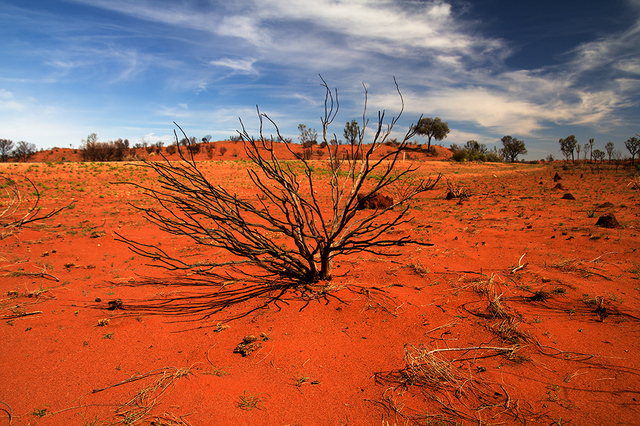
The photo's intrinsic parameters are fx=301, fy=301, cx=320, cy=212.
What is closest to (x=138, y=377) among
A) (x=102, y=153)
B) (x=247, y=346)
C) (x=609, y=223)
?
(x=247, y=346)

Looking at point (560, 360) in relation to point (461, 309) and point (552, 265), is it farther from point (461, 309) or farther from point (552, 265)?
point (552, 265)

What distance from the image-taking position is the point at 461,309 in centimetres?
336

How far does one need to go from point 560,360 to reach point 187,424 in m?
2.90

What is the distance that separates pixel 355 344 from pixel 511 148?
2829 inches

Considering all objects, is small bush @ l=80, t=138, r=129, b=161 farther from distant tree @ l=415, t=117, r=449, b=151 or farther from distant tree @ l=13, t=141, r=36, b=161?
distant tree @ l=415, t=117, r=449, b=151

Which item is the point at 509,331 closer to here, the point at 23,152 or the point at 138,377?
the point at 138,377

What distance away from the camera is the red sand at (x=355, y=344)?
2.11 metres

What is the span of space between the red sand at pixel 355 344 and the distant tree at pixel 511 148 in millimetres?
66292

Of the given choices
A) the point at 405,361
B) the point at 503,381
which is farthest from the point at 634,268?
the point at 405,361

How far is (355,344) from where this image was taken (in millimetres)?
2898

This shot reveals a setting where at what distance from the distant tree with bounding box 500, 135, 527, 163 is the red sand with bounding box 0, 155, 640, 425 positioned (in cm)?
6629

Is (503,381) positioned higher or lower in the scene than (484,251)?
lower

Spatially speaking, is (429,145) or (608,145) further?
(429,145)

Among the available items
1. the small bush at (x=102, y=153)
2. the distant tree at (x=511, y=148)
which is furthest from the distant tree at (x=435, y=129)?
the small bush at (x=102, y=153)
